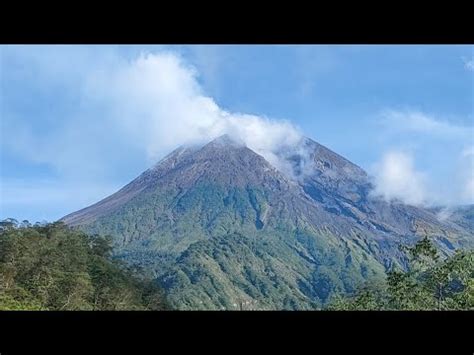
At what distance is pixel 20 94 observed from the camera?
44719mm

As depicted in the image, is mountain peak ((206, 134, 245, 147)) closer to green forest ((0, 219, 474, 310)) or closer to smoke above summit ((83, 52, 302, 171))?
smoke above summit ((83, 52, 302, 171))

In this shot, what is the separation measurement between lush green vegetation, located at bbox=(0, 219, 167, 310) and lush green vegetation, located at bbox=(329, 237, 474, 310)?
6631 mm

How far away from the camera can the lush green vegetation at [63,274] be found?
15102mm

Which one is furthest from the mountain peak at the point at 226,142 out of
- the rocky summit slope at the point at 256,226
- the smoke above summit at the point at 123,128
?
the smoke above summit at the point at 123,128

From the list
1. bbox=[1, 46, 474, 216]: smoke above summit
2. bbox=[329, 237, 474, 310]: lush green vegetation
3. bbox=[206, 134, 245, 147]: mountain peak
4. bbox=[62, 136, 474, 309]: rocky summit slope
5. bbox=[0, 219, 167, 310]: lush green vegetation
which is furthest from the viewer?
bbox=[206, 134, 245, 147]: mountain peak

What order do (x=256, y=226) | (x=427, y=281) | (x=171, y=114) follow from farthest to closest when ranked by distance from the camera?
(x=171, y=114) → (x=256, y=226) → (x=427, y=281)

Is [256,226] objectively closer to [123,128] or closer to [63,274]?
[123,128]

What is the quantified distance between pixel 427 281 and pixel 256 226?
107 feet

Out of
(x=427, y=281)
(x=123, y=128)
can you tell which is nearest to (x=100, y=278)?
(x=427, y=281)

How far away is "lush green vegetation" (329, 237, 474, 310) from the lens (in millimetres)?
13896

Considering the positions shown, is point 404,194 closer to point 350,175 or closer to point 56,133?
point 350,175

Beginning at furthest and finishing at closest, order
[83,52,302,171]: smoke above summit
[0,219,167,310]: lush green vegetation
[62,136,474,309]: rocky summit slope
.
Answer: [83,52,302,171]: smoke above summit → [62,136,474,309]: rocky summit slope → [0,219,167,310]: lush green vegetation

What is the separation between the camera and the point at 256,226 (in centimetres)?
4700

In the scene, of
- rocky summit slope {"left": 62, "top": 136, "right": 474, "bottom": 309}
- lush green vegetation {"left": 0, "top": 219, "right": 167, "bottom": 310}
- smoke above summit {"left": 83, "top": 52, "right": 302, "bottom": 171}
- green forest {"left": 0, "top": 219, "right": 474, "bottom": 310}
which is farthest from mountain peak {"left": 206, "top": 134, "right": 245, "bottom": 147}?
green forest {"left": 0, "top": 219, "right": 474, "bottom": 310}
